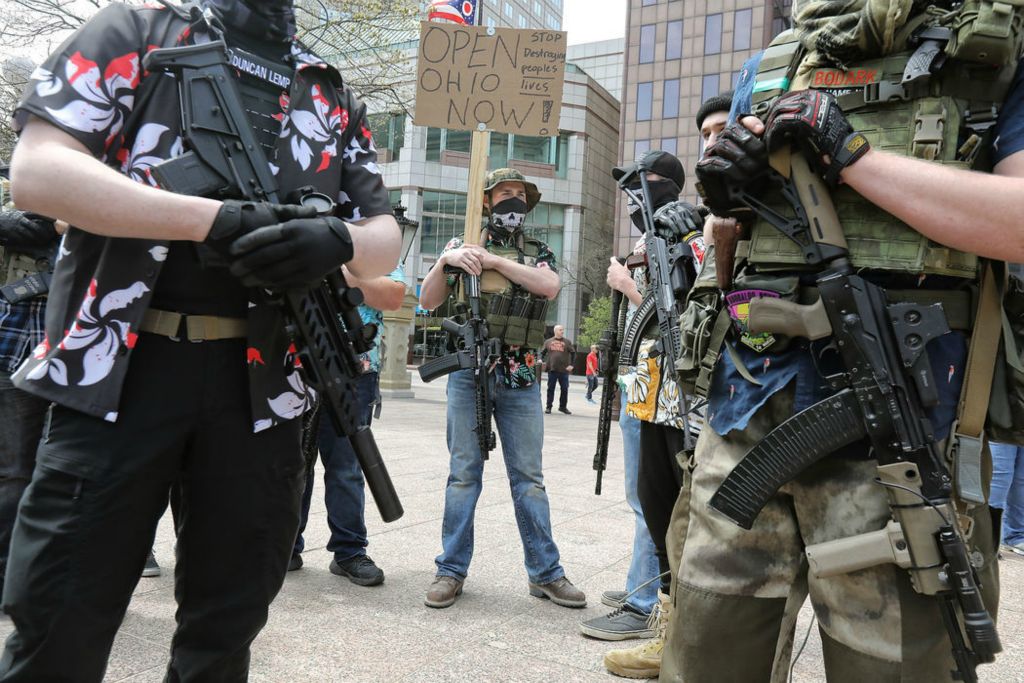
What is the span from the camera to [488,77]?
4289 millimetres

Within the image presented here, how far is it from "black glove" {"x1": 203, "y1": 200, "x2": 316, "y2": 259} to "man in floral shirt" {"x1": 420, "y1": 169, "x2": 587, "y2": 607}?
234 centimetres

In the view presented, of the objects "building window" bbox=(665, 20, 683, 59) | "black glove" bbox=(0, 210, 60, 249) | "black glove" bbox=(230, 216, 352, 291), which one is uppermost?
"building window" bbox=(665, 20, 683, 59)

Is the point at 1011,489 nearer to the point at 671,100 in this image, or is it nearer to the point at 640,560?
the point at 640,560

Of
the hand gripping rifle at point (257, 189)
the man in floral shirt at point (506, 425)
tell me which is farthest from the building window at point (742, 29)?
the hand gripping rifle at point (257, 189)

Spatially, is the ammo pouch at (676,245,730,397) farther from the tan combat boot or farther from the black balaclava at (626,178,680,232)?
the black balaclava at (626,178,680,232)

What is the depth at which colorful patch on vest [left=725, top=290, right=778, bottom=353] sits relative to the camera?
1809 mm

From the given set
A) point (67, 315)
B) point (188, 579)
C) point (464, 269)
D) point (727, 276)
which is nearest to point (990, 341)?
point (727, 276)

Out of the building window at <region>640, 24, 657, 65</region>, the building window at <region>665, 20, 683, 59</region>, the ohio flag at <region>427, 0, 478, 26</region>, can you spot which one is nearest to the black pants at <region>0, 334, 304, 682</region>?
the ohio flag at <region>427, 0, 478, 26</region>

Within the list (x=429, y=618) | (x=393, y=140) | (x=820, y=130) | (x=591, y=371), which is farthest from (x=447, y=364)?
(x=393, y=140)

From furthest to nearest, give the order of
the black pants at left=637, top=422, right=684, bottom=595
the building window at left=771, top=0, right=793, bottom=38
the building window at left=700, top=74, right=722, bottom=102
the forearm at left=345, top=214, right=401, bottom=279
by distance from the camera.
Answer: the building window at left=700, top=74, right=722, bottom=102, the building window at left=771, top=0, right=793, bottom=38, the black pants at left=637, top=422, right=684, bottom=595, the forearm at left=345, top=214, right=401, bottom=279

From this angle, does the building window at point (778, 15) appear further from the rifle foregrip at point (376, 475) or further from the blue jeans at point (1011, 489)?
the rifle foregrip at point (376, 475)

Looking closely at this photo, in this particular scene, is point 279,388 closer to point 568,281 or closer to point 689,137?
point 568,281

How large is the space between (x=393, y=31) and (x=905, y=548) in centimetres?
1619

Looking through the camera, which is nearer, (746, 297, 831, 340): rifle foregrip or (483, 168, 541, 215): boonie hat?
(746, 297, 831, 340): rifle foregrip
